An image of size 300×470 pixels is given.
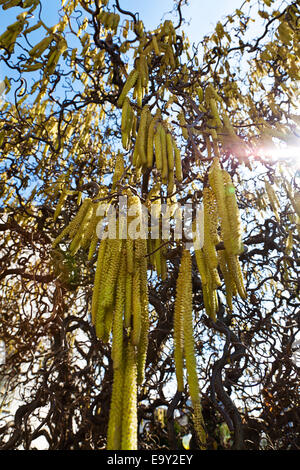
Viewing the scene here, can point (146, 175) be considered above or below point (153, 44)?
below

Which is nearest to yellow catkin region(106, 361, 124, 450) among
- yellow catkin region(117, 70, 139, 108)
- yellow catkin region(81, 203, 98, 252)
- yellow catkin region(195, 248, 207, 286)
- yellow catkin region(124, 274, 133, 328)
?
yellow catkin region(124, 274, 133, 328)

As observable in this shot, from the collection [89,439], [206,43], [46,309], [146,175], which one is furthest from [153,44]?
[89,439]

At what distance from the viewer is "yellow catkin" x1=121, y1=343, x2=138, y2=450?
67 centimetres

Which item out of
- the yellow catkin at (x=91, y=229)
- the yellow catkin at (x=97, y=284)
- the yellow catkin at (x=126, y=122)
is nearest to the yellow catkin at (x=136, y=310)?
the yellow catkin at (x=97, y=284)

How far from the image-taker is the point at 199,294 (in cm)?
275

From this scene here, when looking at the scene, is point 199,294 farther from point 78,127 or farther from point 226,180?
point 78,127

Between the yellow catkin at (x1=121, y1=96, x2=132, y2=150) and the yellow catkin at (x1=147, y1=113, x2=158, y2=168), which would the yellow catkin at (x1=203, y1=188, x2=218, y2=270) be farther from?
the yellow catkin at (x1=121, y1=96, x2=132, y2=150)

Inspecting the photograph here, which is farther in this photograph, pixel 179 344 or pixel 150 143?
pixel 150 143

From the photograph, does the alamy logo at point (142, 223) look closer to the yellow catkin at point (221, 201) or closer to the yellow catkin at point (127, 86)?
the yellow catkin at point (221, 201)

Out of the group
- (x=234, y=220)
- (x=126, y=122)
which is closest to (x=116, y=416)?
(x=234, y=220)

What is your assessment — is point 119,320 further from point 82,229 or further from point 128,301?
point 82,229

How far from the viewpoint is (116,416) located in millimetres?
708

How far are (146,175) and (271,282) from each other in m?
2.06

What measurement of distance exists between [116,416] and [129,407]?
37 millimetres
